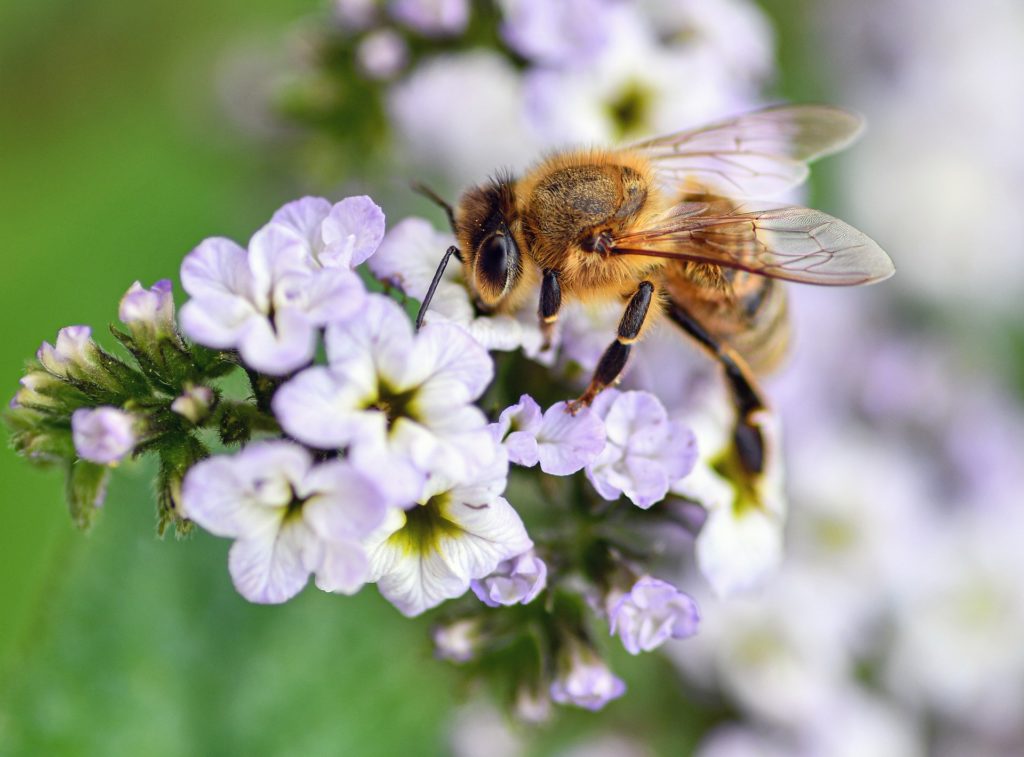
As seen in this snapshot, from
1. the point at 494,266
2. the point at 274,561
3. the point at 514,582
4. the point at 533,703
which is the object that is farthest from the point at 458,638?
the point at 494,266

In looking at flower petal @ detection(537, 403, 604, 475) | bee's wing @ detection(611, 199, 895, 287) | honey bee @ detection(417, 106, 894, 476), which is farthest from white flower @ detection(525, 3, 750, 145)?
flower petal @ detection(537, 403, 604, 475)

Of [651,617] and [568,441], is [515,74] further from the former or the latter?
[651,617]

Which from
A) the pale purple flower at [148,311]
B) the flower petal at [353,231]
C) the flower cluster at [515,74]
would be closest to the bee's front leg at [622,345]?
the flower petal at [353,231]

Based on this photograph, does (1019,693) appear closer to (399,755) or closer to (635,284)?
(399,755)

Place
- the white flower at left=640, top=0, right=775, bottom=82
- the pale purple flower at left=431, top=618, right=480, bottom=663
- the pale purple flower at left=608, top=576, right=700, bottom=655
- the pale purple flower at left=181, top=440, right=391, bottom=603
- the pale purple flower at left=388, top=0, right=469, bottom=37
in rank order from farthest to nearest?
the white flower at left=640, top=0, right=775, bottom=82 < the pale purple flower at left=388, top=0, right=469, bottom=37 < the pale purple flower at left=431, top=618, right=480, bottom=663 < the pale purple flower at left=608, top=576, right=700, bottom=655 < the pale purple flower at left=181, top=440, right=391, bottom=603

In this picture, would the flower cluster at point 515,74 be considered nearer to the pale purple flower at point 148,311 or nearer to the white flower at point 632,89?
the white flower at point 632,89

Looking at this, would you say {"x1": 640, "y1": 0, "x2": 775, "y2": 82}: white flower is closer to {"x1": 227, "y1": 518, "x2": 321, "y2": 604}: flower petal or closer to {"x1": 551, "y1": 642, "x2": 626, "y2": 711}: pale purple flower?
{"x1": 551, "y1": 642, "x2": 626, "y2": 711}: pale purple flower
